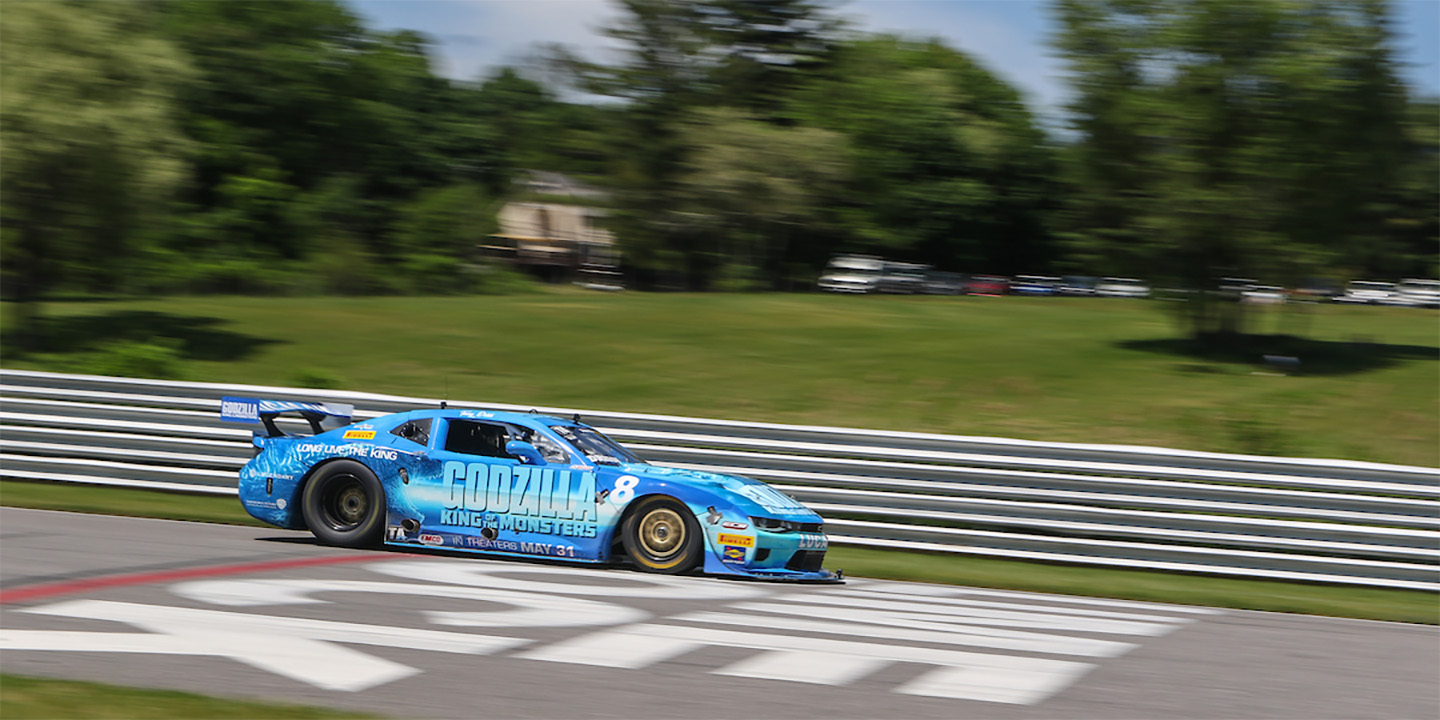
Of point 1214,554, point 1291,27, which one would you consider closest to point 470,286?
point 1291,27

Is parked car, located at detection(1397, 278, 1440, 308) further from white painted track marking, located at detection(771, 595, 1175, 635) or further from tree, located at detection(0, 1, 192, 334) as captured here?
white painted track marking, located at detection(771, 595, 1175, 635)

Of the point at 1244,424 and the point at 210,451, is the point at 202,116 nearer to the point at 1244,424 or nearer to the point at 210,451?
the point at 210,451

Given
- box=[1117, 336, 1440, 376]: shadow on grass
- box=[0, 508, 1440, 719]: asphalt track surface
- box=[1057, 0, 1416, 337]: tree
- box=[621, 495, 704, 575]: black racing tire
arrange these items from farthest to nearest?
box=[1117, 336, 1440, 376]: shadow on grass → box=[1057, 0, 1416, 337]: tree → box=[621, 495, 704, 575]: black racing tire → box=[0, 508, 1440, 719]: asphalt track surface

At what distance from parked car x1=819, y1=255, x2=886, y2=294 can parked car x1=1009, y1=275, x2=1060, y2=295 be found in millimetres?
6811

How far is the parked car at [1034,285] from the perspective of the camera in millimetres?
59344

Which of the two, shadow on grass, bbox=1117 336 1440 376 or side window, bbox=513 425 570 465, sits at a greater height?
shadow on grass, bbox=1117 336 1440 376

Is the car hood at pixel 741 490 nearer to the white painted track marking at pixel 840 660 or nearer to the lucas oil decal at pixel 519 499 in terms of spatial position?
the lucas oil decal at pixel 519 499

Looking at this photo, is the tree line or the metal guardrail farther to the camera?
the tree line

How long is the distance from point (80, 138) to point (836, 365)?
42.4ft

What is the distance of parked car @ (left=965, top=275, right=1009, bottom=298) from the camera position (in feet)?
185

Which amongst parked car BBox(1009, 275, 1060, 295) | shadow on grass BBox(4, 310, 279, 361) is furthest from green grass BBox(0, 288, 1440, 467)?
parked car BBox(1009, 275, 1060, 295)

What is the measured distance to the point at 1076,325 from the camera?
30969 millimetres

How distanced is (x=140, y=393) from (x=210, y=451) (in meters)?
1.21

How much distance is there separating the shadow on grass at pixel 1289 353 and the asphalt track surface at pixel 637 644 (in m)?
14.2
